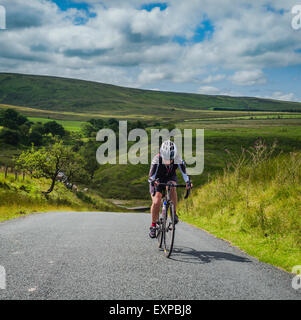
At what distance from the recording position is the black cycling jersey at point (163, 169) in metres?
7.15

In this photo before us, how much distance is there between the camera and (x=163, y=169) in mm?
7430

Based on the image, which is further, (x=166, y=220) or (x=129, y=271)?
(x=166, y=220)

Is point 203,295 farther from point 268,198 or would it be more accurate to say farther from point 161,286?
point 268,198

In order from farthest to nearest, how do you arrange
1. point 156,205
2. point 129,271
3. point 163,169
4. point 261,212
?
point 261,212 → point 163,169 → point 156,205 → point 129,271

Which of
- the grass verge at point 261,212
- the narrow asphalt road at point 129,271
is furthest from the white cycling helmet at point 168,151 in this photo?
the grass verge at point 261,212

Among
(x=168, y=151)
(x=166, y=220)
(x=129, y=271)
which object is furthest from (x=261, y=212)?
(x=129, y=271)

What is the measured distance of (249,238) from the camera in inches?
339

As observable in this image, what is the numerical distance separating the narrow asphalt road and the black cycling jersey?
5.30 ft

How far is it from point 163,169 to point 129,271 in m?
2.77

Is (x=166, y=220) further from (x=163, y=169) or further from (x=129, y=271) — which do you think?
(x=129, y=271)
